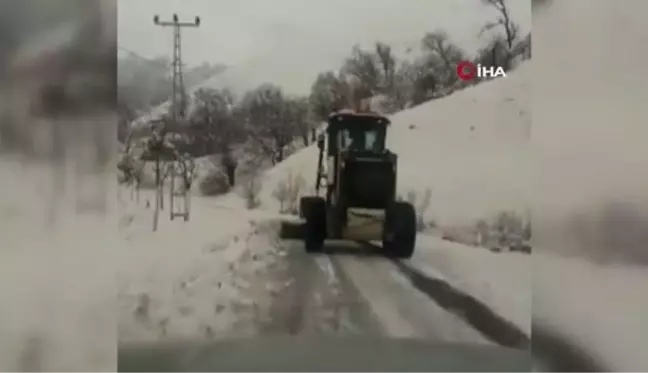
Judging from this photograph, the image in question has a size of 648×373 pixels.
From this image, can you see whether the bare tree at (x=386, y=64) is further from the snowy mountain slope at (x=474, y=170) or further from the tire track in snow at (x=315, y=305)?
the tire track in snow at (x=315, y=305)

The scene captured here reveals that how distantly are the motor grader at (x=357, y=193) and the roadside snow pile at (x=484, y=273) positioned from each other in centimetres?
4

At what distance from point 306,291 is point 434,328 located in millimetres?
220

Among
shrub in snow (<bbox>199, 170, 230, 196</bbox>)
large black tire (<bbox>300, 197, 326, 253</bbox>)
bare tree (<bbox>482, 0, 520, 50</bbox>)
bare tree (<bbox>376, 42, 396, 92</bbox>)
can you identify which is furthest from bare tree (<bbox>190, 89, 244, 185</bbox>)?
bare tree (<bbox>482, 0, 520, 50</bbox>)

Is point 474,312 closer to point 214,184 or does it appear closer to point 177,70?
point 214,184

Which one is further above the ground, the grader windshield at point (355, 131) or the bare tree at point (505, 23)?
the bare tree at point (505, 23)

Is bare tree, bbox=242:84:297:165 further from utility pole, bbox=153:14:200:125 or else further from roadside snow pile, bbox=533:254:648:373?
roadside snow pile, bbox=533:254:648:373

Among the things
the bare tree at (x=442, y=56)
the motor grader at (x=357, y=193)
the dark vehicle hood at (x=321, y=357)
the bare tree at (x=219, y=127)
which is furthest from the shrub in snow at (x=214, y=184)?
the bare tree at (x=442, y=56)

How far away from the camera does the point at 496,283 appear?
4.18 feet

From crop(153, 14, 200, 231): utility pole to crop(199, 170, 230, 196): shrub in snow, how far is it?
2.7 inches

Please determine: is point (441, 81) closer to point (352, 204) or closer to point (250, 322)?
point (352, 204)

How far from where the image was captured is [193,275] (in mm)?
1237

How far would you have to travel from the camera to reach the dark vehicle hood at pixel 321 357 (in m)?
1.24

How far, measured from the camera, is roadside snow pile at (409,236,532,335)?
1.27m

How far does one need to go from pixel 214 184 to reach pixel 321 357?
33 centimetres
